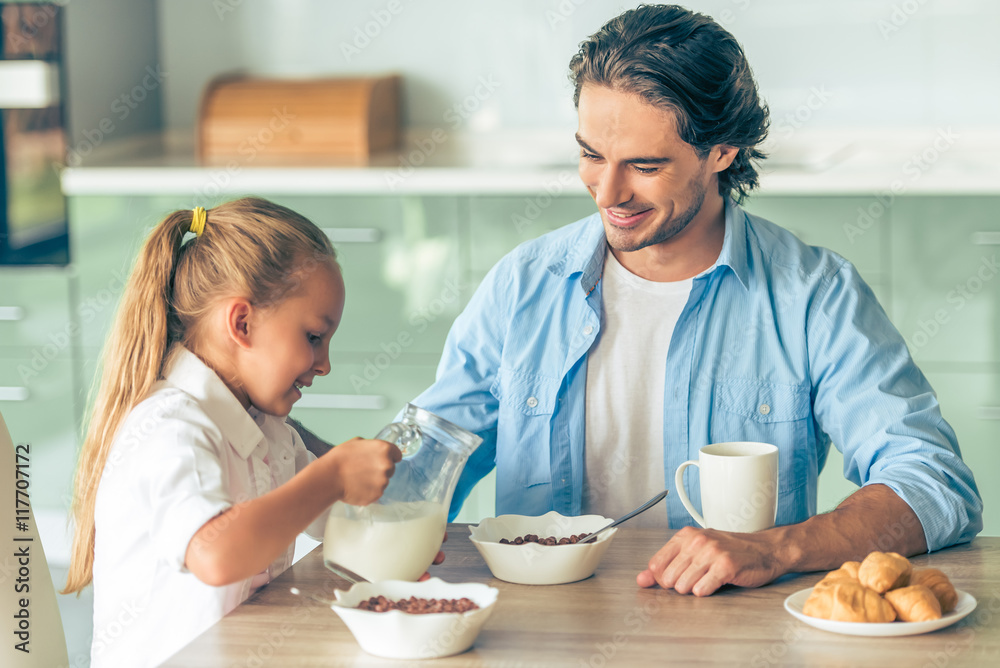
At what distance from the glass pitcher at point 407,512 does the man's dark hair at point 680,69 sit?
0.62 meters

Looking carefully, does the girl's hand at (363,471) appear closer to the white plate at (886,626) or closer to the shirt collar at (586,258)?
the white plate at (886,626)

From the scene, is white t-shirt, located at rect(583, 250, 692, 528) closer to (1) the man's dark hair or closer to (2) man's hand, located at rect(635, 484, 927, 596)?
(1) the man's dark hair

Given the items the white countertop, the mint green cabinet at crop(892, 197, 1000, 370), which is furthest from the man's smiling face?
the mint green cabinet at crop(892, 197, 1000, 370)

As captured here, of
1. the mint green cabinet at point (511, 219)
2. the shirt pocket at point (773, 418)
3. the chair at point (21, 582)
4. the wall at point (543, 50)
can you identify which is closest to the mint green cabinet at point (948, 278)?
the wall at point (543, 50)

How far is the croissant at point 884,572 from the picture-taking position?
96cm

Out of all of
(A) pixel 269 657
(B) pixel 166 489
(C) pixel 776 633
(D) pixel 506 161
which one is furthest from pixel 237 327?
(D) pixel 506 161

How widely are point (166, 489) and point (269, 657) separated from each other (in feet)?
0.64

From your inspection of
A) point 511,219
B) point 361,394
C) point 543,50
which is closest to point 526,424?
point 511,219

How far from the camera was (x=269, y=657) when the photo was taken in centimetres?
92

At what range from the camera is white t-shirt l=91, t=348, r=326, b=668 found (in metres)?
1.03

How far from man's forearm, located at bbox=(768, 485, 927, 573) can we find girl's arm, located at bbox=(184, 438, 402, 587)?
423 millimetres

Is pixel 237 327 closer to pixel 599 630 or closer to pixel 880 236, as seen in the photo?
pixel 599 630

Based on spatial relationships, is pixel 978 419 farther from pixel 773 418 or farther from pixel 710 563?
pixel 710 563

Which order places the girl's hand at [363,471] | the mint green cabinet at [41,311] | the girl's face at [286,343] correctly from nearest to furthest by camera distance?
1. the girl's hand at [363,471]
2. the girl's face at [286,343]
3. the mint green cabinet at [41,311]
